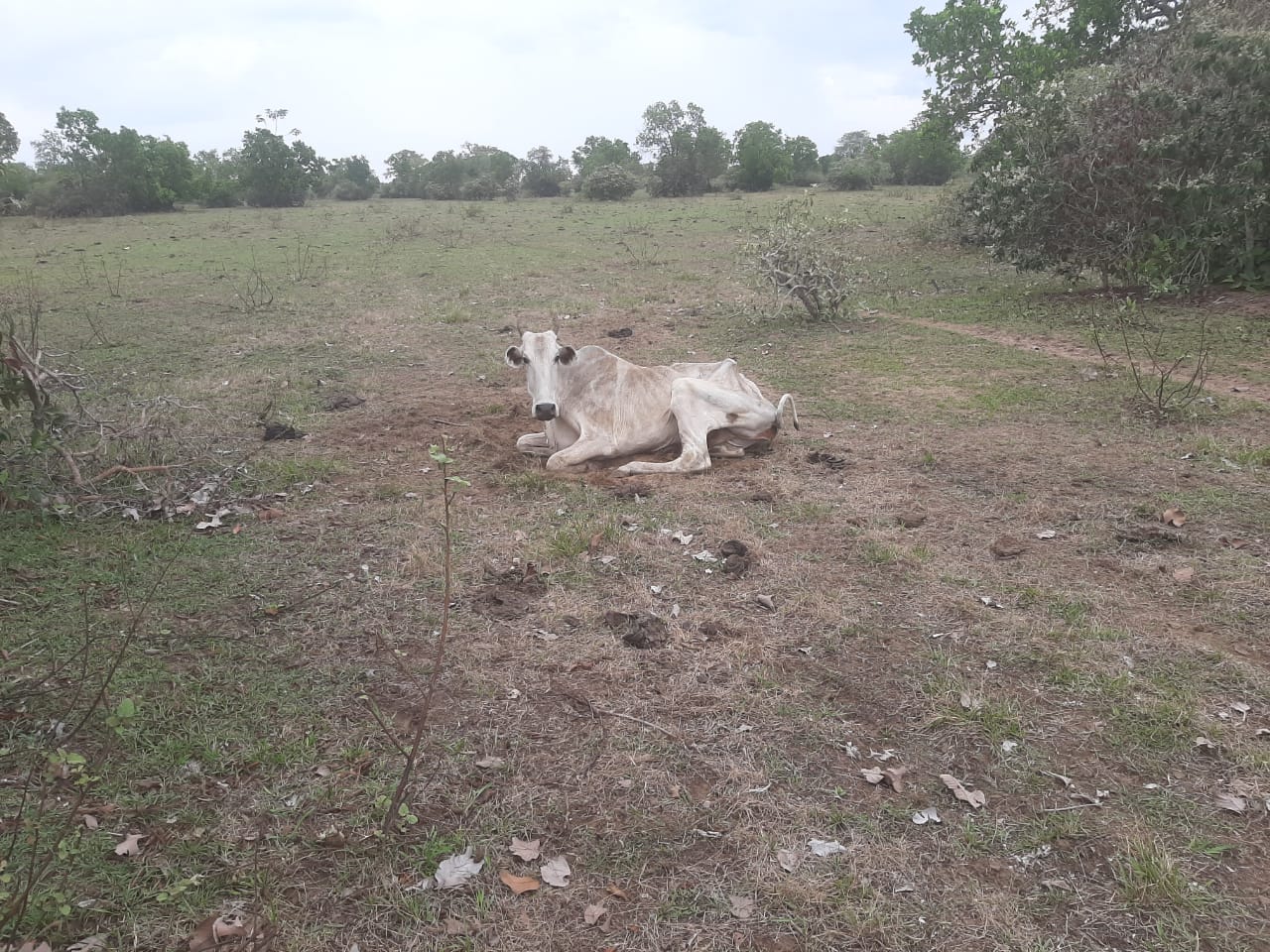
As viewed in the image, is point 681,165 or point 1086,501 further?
point 681,165

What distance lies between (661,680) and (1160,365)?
26.2 feet

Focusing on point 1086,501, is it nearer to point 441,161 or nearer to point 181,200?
point 181,200

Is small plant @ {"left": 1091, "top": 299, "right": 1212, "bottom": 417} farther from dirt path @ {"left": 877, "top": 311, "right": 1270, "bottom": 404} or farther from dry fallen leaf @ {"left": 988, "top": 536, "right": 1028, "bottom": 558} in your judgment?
dry fallen leaf @ {"left": 988, "top": 536, "right": 1028, "bottom": 558}

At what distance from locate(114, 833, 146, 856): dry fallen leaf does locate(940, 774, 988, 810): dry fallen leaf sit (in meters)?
3.00

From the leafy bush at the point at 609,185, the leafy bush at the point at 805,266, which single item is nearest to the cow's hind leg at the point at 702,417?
the leafy bush at the point at 805,266

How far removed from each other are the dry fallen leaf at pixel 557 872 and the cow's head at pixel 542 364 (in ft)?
12.8

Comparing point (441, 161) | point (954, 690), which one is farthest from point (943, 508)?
point (441, 161)

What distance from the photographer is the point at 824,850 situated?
281cm

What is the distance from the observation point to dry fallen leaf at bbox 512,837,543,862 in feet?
9.20

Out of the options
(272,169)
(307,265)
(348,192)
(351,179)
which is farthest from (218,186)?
(307,265)

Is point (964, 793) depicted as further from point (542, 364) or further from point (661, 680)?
point (542, 364)

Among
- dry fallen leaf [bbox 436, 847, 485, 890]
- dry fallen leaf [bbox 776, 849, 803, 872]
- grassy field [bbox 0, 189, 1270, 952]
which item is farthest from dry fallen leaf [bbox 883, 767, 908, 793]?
dry fallen leaf [bbox 436, 847, 485, 890]

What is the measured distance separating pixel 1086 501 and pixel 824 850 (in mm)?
3872

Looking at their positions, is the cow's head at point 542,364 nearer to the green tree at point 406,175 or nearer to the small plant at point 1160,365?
the small plant at point 1160,365
